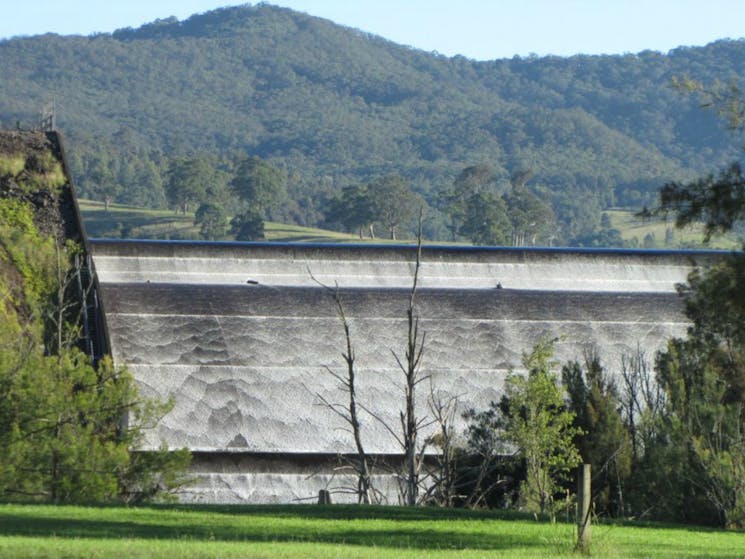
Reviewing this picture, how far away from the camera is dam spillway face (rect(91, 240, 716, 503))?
89.9ft

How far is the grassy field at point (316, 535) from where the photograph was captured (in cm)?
1300

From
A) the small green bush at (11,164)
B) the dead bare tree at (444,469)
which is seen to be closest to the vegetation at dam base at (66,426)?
the dead bare tree at (444,469)

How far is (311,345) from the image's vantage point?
3095 centimetres

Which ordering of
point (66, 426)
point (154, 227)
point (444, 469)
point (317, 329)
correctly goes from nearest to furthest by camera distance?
1. point (444, 469)
2. point (66, 426)
3. point (317, 329)
4. point (154, 227)

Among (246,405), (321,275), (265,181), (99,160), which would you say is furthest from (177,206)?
(246,405)

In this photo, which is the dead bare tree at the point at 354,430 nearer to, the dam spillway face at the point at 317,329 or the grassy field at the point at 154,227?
the dam spillway face at the point at 317,329

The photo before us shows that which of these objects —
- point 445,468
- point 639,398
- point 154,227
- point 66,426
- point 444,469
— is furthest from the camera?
point 154,227

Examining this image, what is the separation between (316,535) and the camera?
49.4ft

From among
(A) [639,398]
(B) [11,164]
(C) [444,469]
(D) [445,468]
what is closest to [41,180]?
(B) [11,164]

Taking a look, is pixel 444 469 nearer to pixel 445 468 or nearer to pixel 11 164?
pixel 445 468

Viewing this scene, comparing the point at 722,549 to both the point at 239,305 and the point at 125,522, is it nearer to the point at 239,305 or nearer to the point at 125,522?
the point at 125,522

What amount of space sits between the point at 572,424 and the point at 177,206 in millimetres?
98409

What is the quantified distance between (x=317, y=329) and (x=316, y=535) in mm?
16564

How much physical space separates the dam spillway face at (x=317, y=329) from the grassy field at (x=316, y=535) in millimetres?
7850
